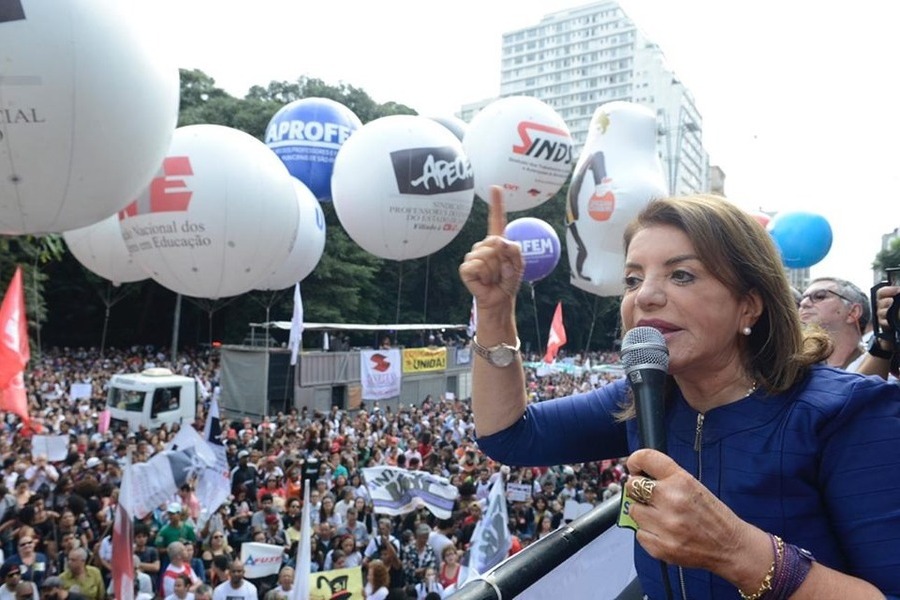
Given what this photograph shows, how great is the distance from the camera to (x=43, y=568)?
577cm

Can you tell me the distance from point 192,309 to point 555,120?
28.8m

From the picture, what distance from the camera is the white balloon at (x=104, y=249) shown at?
8406mm

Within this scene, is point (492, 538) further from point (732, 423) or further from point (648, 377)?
point (648, 377)

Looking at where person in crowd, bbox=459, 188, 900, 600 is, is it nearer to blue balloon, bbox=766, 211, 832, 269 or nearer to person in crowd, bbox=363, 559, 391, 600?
person in crowd, bbox=363, 559, 391, 600

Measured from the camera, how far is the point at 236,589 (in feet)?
18.0

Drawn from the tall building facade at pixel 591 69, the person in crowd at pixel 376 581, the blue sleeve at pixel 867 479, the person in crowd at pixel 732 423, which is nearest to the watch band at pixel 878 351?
the person in crowd at pixel 732 423

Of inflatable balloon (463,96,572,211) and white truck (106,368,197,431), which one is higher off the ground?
inflatable balloon (463,96,572,211)

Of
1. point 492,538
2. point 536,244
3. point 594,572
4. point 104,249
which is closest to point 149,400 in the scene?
point 104,249

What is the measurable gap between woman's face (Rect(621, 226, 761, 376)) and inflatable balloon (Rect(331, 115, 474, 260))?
6.90m

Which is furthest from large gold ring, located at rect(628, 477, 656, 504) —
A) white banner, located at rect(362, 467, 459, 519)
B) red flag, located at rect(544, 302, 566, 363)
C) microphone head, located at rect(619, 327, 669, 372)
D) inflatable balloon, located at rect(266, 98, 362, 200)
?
red flag, located at rect(544, 302, 566, 363)

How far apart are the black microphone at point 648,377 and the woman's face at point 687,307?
0.04 metres

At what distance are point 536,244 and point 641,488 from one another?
14.3 meters

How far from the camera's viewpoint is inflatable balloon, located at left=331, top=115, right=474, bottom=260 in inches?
313

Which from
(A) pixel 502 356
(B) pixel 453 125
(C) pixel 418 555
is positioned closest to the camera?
(A) pixel 502 356
